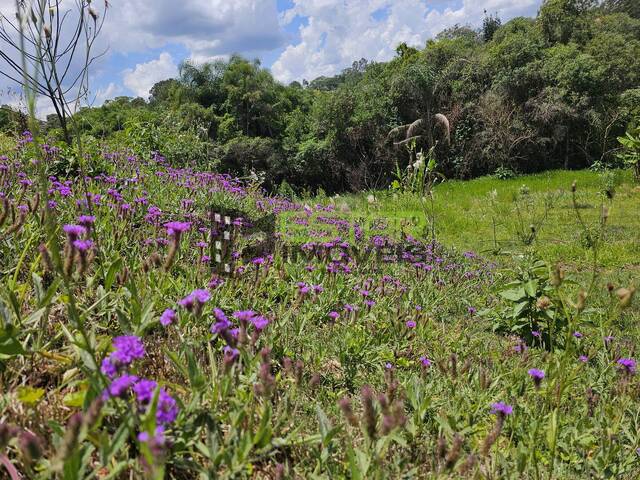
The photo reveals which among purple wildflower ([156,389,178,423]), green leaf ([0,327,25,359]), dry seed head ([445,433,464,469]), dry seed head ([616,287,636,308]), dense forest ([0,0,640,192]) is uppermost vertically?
dense forest ([0,0,640,192])

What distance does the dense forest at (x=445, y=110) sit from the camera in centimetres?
1494

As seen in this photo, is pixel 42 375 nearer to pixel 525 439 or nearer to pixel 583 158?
pixel 525 439

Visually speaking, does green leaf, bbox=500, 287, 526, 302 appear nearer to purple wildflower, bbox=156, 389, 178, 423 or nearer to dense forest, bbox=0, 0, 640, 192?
purple wildflower, bbox=156, 389, 178, 423

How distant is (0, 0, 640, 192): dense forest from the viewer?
14938mm

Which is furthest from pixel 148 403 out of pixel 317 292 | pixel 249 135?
pixel 249 135

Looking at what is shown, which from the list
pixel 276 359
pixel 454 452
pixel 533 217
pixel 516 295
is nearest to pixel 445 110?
pixel 533 217

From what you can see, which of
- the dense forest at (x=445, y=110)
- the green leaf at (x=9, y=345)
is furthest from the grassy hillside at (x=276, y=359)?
the dense forest at (x=445, y=110)

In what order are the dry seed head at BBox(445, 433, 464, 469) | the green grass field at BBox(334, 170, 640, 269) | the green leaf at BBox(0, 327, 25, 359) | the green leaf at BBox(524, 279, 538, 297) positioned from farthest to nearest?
the green grass field at BBox(334, 170, 640, 269)
the green leaf at BBox(524, 279, 538, 297)
the green leaf at BBox(0, 327, 25, 359)
the dry seed head at BBox(445, 433, 464, 469)

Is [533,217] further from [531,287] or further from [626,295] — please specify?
[626,295]

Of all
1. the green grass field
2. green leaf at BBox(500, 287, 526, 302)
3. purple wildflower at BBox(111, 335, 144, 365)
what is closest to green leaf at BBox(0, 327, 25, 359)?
purple wildflower at BBox(111, 335, 144, 365)

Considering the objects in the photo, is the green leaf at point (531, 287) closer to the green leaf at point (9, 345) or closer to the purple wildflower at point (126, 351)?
the purple wildflower at point (126, 351)

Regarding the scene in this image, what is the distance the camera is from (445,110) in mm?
16359

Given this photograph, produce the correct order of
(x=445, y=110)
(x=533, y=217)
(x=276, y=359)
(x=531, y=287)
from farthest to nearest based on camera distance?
(x=445, y=110) → (x=533, y=217) → (x=531, y=287) → (x=276, y=359)

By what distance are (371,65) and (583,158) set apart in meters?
8.57
